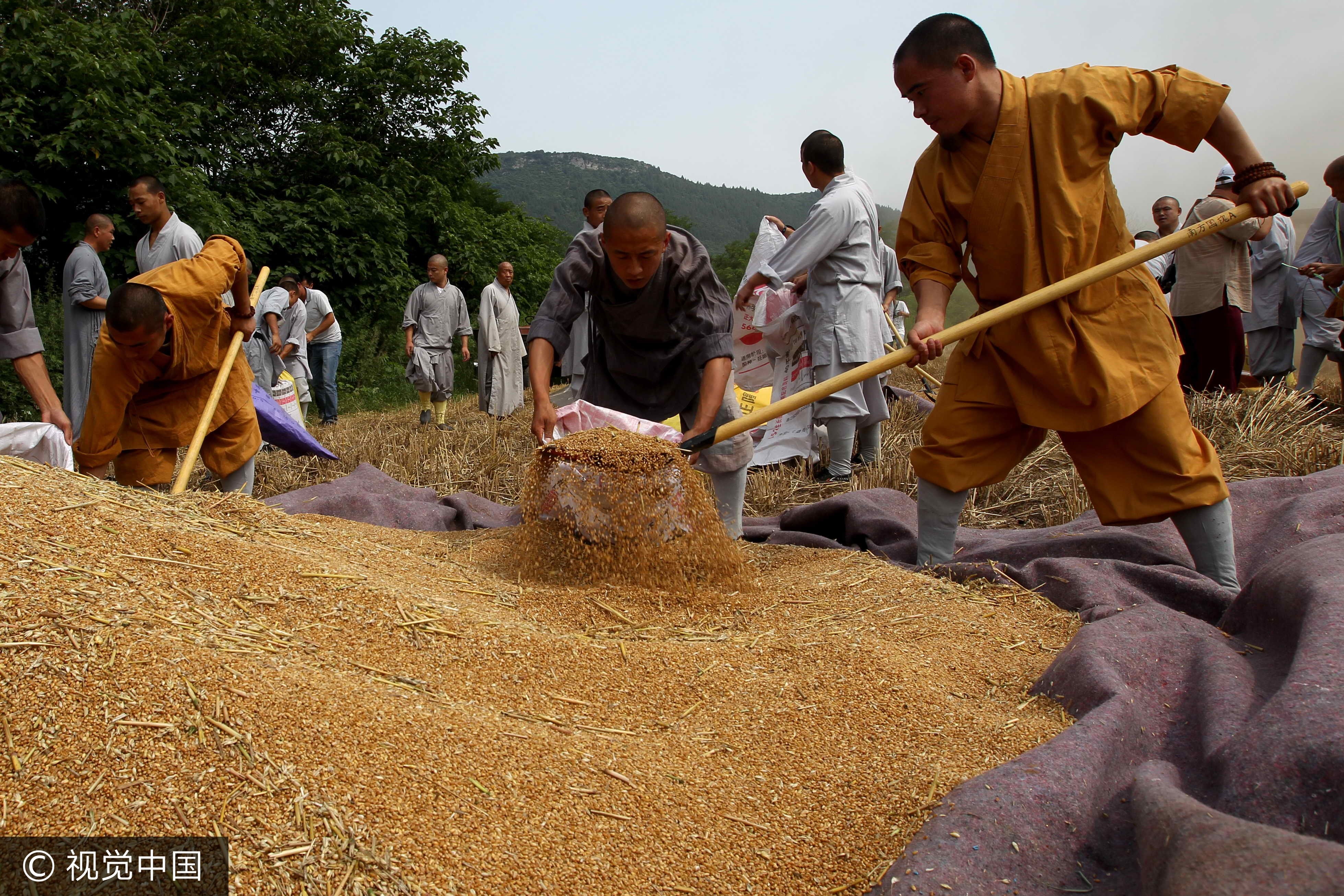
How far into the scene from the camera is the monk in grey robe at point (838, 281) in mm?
4980

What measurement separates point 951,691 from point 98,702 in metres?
1.67

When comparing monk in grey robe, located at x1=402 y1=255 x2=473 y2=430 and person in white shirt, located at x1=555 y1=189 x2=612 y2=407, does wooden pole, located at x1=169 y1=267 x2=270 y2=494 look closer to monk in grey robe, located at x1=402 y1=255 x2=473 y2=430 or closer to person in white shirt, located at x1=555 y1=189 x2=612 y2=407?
person in white shirt, located at x1=555 y1=189 x2=612 y2=407

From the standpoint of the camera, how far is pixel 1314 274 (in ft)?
17.3

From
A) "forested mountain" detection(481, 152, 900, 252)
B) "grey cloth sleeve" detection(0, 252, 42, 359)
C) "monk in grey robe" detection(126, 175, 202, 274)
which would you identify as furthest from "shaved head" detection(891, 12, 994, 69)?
"forested mountain" detection(481, 152, 900, 252)

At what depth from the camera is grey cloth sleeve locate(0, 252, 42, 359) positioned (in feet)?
12.8

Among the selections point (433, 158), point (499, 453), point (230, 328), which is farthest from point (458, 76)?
point (230, 328)

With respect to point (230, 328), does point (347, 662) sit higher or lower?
lower

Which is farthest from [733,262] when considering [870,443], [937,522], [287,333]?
[937,522]

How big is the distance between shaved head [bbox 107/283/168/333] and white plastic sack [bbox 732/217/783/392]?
10.6 ft

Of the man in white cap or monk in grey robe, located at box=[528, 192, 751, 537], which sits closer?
monk in grey robe, located at box=[528, 192, 751, 537]

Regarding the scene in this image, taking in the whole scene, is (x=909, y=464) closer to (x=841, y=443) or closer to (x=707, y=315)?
(x=841, y=443)

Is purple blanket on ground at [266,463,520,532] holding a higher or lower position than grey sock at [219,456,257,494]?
lower

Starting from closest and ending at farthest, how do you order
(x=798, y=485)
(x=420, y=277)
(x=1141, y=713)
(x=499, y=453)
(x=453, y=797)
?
(x=453, y=797) → (x=1141, y=713) → (x=798, y=485) → (x=499, y=453) → (x=420, y=277)

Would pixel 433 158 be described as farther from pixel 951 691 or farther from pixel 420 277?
pixel 951 691
